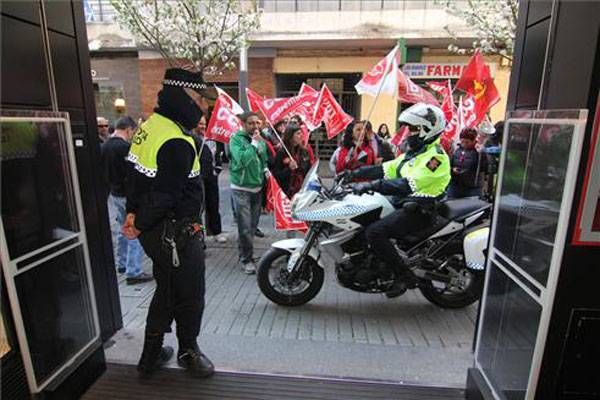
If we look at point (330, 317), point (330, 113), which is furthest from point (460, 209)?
point (330, 113)

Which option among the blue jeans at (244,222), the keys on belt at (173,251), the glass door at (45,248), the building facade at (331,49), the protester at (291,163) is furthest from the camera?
the building facade at (331,49)

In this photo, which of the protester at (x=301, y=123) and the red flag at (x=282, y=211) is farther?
the protester at (x=301, y=123)

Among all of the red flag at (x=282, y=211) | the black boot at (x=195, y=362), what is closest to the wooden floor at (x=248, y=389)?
the black boot at (x=195, y=362)

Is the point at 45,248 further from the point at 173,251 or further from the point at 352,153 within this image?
the point at 352,153

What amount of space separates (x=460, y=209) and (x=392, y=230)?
73 centimetres

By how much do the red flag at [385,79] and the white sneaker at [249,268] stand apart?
2852 mm

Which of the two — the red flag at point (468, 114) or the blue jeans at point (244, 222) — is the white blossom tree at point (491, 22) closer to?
the red flag at point (468, 114)

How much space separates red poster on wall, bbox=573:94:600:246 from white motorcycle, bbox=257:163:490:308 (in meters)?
1.80

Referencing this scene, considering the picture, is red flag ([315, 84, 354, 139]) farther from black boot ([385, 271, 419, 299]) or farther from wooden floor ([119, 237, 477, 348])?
black boot ([385, 271, 419, 299])

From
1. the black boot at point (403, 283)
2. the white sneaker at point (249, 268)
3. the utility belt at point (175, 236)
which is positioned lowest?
the white sneaker at point (249, 268)

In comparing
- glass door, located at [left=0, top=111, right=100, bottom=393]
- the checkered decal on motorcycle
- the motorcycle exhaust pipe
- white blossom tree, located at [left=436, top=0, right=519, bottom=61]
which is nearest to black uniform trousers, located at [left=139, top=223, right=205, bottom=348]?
glass door, located at [left=0, top=111, right=100, bottom=393]

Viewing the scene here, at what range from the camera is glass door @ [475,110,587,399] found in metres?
1.79

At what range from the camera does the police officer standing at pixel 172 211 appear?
2.47 meters

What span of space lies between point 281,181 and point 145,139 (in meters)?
3.41
